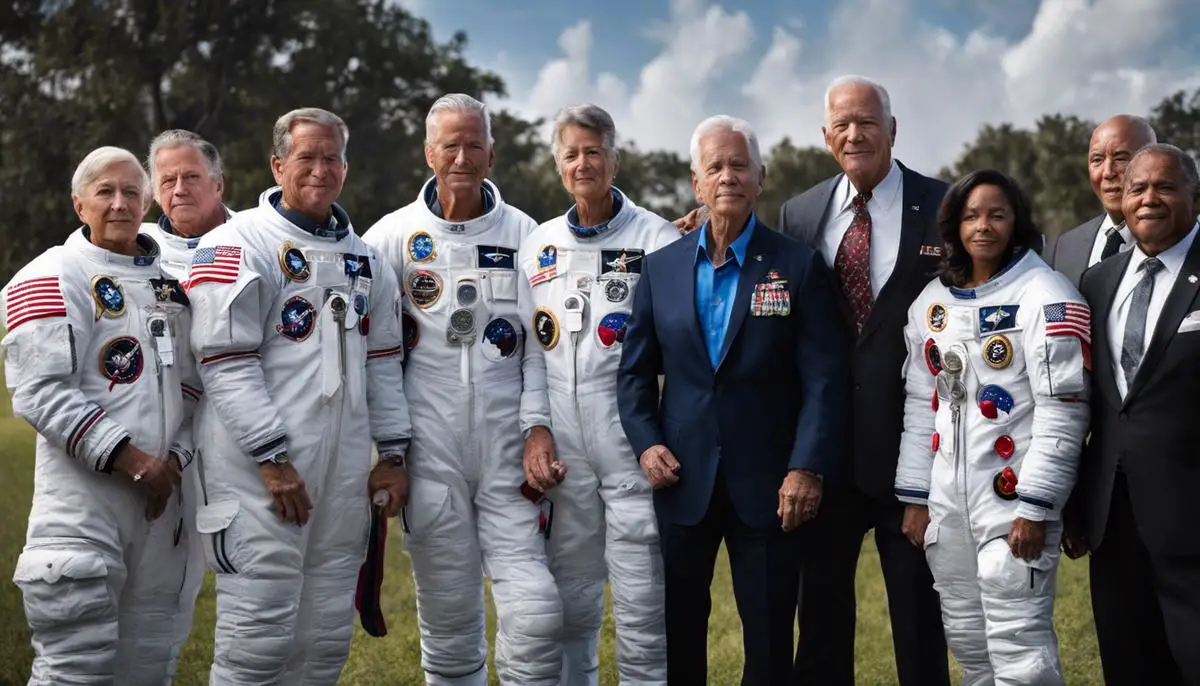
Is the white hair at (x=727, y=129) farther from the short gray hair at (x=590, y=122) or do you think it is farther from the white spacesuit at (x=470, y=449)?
the white spacesuit at (x=470, y=449)

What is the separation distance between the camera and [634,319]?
5.13 metres

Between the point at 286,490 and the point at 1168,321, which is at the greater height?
the point at 1168,321

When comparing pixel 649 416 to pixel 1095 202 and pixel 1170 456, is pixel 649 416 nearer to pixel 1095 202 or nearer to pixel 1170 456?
pixel 1170 456

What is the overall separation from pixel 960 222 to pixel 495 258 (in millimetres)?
1988

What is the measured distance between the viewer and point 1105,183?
19.4 feet

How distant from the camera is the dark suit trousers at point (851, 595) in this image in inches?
201

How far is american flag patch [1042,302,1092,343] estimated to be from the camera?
15.0ft

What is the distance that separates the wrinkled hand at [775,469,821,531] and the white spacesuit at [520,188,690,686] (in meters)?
0.62

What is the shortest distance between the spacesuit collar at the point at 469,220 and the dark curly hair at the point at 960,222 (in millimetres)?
1945

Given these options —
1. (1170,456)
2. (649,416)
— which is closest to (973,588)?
(1170,456)

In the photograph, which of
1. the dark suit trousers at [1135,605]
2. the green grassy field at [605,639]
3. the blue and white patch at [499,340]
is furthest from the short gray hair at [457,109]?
the green grassy field at [605,639]

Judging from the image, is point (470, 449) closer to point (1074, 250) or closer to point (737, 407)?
point (737, 407)

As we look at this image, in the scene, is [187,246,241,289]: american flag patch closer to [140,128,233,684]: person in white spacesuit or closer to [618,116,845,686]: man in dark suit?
[140,128,233,684]: person in white spacesuit

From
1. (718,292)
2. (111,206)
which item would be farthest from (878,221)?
(111,206)
